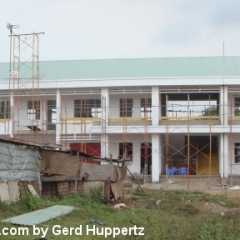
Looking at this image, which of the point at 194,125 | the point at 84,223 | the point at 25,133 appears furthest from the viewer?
the point at 25,133

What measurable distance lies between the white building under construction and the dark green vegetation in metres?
11.0

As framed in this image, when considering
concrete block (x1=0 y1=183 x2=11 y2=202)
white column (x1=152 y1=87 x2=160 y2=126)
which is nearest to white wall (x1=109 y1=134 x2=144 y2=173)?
white column (x1=152 y1=87 x2=160 y2=126)

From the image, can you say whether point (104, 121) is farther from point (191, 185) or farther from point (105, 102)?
point (191, 185)

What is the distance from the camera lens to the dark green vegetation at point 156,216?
943cm

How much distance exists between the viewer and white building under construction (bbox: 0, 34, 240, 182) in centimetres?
3362

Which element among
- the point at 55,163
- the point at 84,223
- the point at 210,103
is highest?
the point at 210,103

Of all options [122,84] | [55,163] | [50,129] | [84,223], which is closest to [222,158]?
[122,84]

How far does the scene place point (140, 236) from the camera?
30.6 feet

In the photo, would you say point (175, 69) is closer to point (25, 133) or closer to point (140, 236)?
point (25, 133)

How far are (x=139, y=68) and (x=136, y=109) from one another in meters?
2.80

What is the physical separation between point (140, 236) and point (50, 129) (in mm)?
27554

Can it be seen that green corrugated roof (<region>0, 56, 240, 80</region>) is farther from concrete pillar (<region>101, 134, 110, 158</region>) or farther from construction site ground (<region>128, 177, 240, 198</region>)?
construction site ground (<region>128, 177, 240, 198</region>)

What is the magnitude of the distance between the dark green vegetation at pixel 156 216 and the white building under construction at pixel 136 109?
11.0 m

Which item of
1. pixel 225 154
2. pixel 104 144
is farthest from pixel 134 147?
pixel 225 154
